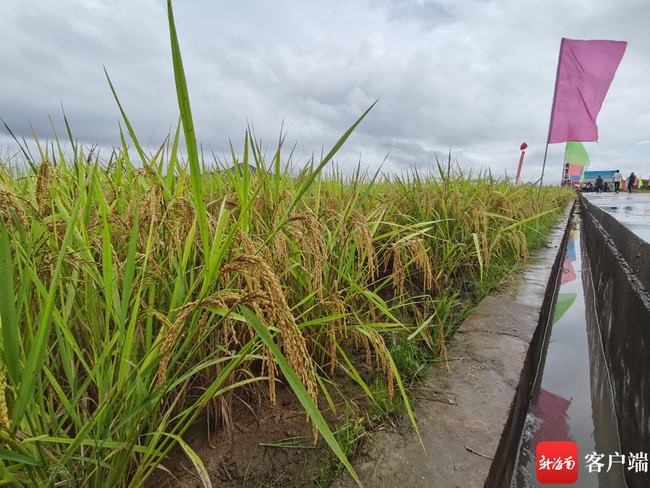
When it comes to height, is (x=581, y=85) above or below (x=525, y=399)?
above

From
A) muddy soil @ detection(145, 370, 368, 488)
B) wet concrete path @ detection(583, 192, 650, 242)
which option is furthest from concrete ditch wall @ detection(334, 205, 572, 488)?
wet concrete path @ detection(583, 192, 650, 242)

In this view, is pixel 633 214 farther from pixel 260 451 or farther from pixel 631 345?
pixel 260 451

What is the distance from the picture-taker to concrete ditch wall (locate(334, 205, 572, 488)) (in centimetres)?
85

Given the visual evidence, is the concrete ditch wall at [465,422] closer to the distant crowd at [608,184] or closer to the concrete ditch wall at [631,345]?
the concrete ditch wall at [631,345]

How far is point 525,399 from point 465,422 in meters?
0.70

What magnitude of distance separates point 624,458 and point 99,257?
2.05m

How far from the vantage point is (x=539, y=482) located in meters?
1.27

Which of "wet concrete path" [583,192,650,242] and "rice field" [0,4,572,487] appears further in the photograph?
"wet concrete path" [583,192,650,242]

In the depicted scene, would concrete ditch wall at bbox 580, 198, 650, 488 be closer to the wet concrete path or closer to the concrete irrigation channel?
the concrete irrigation channel

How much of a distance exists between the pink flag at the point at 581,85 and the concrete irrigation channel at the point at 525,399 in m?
6.00

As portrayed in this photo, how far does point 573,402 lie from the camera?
188 centimetres

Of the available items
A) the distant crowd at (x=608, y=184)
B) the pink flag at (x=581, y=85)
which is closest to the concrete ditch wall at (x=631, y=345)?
the pink flag at (x=581, y=85)

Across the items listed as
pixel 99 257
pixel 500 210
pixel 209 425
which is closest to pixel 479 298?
pixel 500 210

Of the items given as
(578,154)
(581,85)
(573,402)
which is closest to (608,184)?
(578,154)
